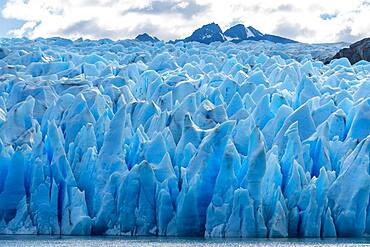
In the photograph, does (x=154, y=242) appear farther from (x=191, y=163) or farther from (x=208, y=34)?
(x=208, y=34)

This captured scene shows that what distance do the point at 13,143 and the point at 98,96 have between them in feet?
12.1

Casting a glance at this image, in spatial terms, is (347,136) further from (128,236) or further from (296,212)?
(128,236)

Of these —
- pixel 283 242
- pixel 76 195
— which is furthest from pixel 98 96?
pixel 283 242

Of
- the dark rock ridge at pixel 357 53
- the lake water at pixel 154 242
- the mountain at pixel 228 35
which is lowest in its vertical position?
the lake water at pixel 154 242

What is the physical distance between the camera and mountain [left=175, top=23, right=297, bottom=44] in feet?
266

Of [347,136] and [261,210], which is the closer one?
[261,210]

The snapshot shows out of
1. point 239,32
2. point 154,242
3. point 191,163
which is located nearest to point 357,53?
point 191,163

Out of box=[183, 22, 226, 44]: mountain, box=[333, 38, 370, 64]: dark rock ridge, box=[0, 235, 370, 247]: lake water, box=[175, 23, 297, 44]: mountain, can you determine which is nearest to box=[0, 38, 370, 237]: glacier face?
box=[0, 235, 370, 247]: lake water

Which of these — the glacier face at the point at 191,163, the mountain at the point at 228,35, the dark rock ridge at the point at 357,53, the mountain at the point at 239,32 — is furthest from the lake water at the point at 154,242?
the mountain at the point at 239,32

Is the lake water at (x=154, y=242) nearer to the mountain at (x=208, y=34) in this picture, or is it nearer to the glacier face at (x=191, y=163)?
the glacier face at (x=191, y=163)

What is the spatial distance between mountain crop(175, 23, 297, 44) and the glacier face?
170 feet

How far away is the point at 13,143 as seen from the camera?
82.9ft

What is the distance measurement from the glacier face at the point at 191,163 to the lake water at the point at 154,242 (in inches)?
40.0

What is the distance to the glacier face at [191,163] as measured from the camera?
21406mm
